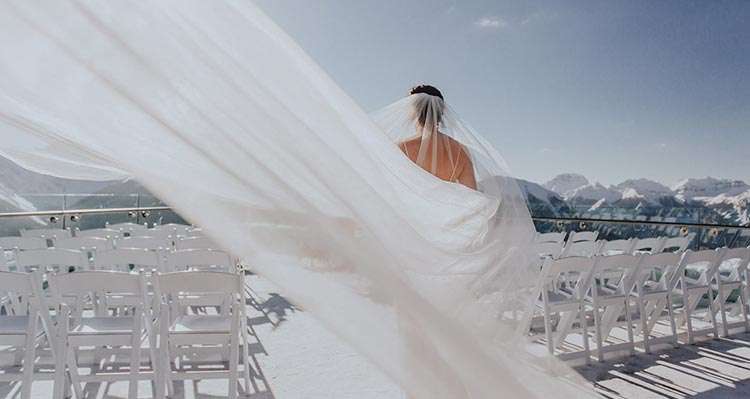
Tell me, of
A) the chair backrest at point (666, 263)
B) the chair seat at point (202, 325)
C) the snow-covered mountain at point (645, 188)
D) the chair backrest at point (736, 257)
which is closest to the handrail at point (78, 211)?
the chair seat at point (202, 325)

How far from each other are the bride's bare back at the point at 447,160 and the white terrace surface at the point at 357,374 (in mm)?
1146

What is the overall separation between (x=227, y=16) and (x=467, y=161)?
152 cm

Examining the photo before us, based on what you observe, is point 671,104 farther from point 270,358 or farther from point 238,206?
point 238,206

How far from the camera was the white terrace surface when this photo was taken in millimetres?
3068

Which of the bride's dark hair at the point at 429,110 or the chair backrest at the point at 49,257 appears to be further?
the chair backrest at the point at 49,257

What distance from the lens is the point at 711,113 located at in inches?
720

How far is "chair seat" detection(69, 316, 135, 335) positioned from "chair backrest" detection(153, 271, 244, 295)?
41 cm

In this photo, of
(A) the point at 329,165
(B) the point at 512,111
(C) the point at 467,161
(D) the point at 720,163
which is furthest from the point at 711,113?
(A) the point at 329,165

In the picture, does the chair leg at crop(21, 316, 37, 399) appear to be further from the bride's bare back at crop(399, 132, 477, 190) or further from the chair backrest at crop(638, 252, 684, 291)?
the chair backrest at crop(638, 252, 684, 291)

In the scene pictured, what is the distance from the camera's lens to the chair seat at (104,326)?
272 centimetres

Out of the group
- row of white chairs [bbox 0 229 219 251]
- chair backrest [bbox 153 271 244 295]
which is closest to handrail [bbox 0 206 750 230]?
row of white chairs [bbox 0 229 219 251]

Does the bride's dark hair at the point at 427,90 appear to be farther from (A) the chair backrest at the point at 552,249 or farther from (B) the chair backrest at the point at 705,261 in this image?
(B) the chair backrest at the point at 705,261

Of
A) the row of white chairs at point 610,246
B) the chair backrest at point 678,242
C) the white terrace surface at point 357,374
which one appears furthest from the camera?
the chair backrest at point 678,242

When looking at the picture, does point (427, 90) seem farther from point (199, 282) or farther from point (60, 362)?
point (60, 362)
